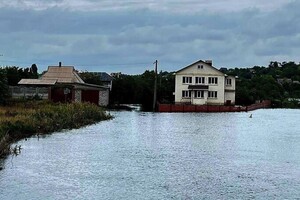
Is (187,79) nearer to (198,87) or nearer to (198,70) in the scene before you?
(198,70)

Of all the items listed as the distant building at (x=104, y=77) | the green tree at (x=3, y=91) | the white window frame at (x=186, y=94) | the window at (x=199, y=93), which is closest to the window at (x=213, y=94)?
the window at (x=199, y=93)

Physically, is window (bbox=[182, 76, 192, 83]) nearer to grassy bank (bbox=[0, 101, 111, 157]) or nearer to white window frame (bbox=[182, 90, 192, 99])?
white window frame (bbox=[182, 90, 192, 99])

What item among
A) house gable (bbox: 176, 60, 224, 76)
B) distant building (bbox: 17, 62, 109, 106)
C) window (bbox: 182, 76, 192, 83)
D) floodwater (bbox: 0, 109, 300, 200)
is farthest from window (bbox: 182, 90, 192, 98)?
floodwater (bbox: 0, 109, 300, 200)

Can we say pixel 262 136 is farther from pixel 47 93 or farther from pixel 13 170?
pixel 47 93

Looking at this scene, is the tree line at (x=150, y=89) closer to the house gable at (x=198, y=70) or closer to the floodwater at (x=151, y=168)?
the house gable at (x=198, y=70)

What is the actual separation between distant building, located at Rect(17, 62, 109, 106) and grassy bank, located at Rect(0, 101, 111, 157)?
13102 millimetres

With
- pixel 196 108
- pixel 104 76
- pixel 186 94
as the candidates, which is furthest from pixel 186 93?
pixel 104 76

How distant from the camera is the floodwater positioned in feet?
63.6

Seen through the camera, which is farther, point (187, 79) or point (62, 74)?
point (187, 79)

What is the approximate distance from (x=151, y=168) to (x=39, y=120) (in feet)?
55.6

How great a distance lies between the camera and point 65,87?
69688mm

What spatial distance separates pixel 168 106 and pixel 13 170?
187 feet

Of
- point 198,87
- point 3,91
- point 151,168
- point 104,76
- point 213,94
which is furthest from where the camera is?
point 104,76

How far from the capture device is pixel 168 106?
7888 cm
